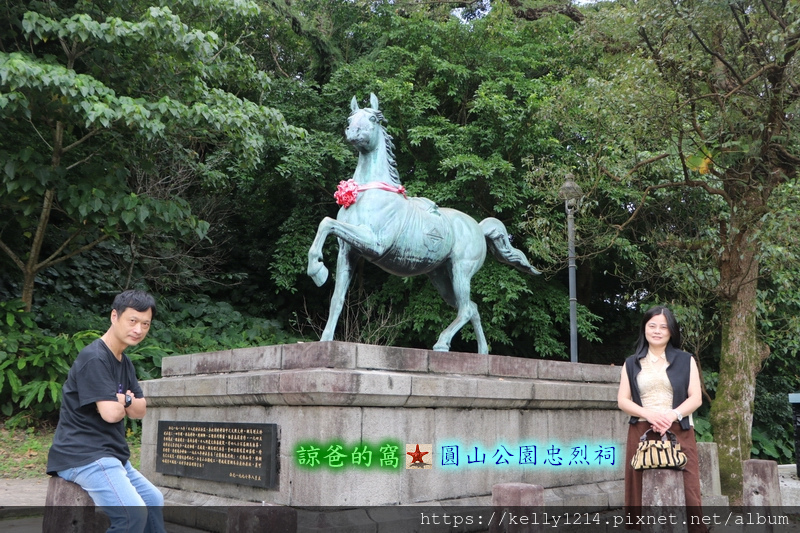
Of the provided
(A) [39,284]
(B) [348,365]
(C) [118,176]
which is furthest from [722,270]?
(A) [39,284]

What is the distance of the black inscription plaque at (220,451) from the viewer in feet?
17.6

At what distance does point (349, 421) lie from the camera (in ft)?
17.0

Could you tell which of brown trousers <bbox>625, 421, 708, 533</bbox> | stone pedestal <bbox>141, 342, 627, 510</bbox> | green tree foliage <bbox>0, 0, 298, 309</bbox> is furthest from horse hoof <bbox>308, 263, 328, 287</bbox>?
green tree foliage <bbox>0, 0, 298, 309</bbox>

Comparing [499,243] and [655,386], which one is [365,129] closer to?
[499,243]

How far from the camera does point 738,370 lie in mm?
10633

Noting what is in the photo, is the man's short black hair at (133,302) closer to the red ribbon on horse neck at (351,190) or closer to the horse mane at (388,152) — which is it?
the red ribbon on horse neck at (351,190)

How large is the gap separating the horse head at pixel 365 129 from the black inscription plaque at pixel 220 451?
8.94ft

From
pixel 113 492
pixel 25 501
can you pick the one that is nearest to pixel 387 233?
pixel 113 492

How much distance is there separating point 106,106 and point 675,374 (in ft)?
23.2

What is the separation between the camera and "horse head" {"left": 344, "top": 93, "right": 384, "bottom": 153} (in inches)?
259

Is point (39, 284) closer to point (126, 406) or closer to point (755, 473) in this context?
point (126, 406)

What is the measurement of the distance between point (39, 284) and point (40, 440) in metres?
4.19

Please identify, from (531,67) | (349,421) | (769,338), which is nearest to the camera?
(349,421)

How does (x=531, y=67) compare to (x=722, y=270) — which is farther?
(x=531, y=67)
